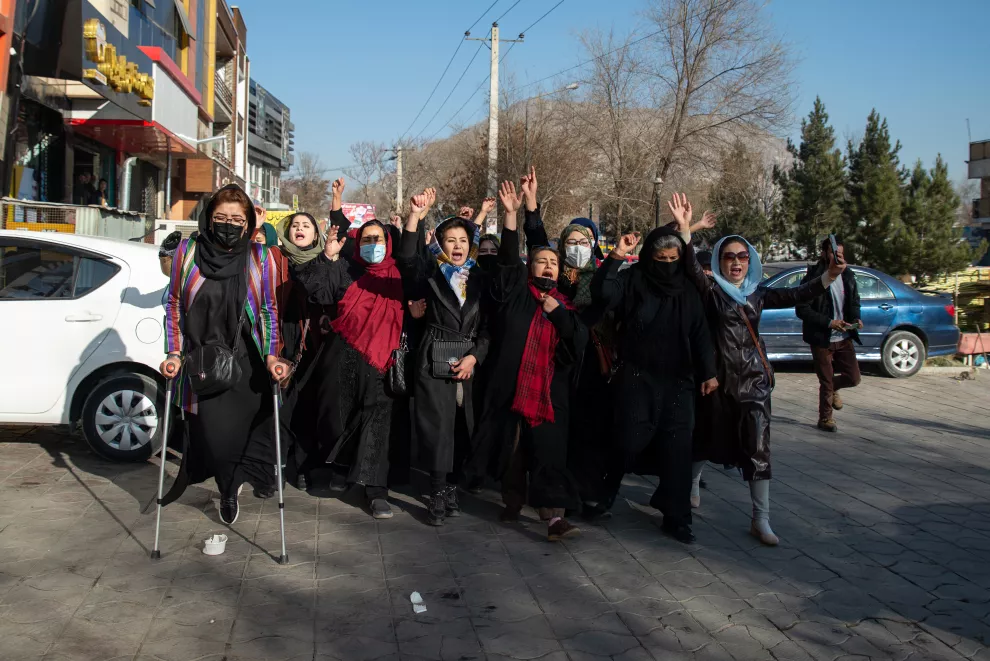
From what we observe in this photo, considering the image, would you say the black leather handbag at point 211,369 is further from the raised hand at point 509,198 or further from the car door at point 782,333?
the car door at point 782,333

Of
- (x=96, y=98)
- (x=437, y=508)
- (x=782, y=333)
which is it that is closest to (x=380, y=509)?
(x=437, y=508)

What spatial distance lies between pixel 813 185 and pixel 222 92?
90.5 feet

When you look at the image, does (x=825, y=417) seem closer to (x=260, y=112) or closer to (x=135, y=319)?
(x=135, y=319)

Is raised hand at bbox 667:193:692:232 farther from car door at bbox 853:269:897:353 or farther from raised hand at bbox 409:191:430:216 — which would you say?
car door at bbox 853:269:897:353

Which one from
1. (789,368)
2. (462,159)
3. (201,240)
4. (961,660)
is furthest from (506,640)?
(462,159)

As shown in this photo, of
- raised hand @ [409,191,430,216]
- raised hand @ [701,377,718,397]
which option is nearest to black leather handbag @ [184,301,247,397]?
raised hand @ [409,191,430,216]

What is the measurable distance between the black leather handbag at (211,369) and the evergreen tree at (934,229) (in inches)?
1053

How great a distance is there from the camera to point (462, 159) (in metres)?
37.6

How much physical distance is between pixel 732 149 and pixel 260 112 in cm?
5661

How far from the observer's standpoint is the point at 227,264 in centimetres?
499

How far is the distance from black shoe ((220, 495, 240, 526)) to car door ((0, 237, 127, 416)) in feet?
6.59

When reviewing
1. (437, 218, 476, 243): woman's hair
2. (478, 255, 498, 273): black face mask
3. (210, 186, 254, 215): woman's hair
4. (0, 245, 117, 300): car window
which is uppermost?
(210, 186, 254, 215): woman's hair

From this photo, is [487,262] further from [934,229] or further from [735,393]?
[934,229]

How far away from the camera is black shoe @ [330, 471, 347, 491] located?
623cm
